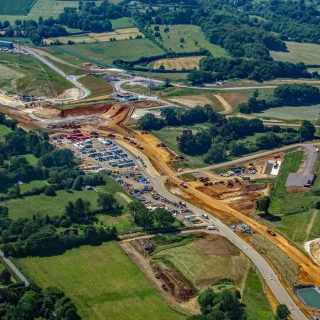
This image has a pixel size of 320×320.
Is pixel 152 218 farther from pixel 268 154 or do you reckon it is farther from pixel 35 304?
pixel 268 154

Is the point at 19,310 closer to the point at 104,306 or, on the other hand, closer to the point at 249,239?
the point at 104,306

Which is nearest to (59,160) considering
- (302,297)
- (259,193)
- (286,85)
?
(259,193)

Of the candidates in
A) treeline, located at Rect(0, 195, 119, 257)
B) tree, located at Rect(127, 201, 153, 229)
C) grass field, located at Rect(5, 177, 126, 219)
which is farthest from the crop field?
treeline, located at Rect(0, 195, 119, 257)

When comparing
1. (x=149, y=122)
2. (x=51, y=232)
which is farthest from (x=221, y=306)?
(x=149, y=122)

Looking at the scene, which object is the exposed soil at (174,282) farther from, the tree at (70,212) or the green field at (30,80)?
the green field at (30,80)

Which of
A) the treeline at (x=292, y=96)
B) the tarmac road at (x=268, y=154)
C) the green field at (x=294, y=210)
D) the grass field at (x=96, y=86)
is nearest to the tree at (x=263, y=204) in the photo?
the green field at (x=294, y=210)

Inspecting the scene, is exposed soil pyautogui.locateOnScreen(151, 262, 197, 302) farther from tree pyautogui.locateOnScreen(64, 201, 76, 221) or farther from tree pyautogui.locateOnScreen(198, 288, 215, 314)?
tree pyautogui.locateOnScreen(64, 201, 76, 221)
